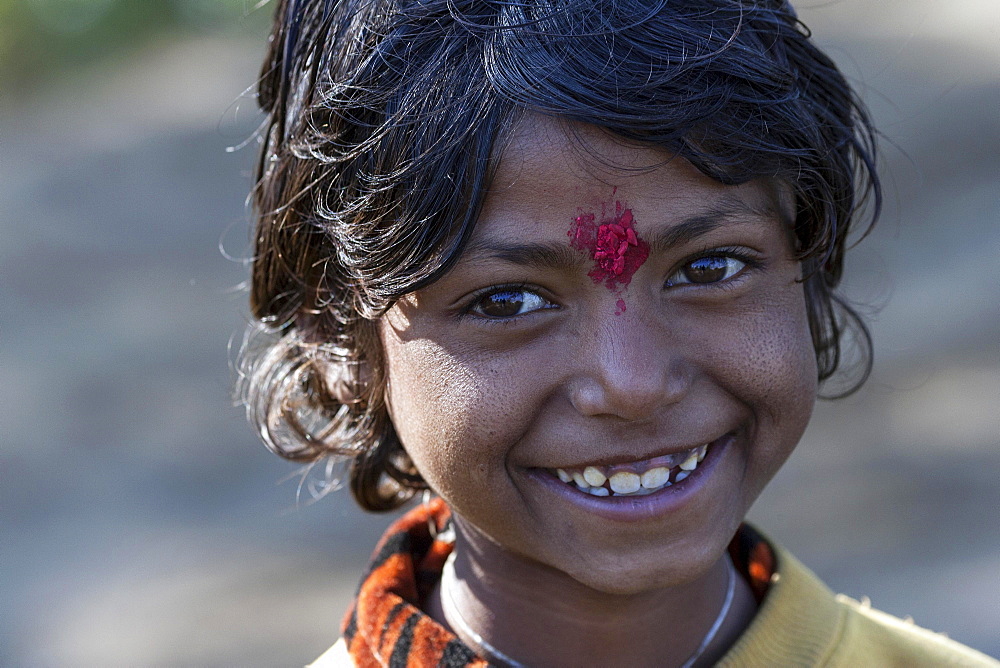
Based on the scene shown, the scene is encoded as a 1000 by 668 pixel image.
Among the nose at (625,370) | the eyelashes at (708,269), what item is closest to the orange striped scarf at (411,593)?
the nose at (625,370)

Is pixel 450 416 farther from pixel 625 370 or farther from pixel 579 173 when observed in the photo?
pixel 579 173

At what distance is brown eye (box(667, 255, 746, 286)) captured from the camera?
159 centimetres

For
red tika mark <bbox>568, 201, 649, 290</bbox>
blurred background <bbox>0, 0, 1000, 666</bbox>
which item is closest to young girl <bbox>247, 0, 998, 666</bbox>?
red tika mark <bbox>568, 201, 649, 290</bbox>

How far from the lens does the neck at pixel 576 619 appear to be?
177 centimetres

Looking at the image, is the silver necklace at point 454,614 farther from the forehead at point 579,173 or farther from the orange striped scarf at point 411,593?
the forehead at point 579,173

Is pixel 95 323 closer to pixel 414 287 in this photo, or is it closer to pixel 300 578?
pixel 300 578

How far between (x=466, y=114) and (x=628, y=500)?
0.59m

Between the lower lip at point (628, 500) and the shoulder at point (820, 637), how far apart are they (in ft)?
1.04

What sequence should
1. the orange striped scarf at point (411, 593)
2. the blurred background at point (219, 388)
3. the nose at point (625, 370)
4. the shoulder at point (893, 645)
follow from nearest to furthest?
the nose at point (625, 370)
the orange striped scarf at point (411, 593)
the shoulder at point (893, 645)
the blurred background at point (219, 388)

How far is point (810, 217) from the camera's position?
171 centimetres

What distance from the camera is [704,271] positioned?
159 centimetres

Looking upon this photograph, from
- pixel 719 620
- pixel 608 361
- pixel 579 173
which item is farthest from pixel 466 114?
pixel 719 620

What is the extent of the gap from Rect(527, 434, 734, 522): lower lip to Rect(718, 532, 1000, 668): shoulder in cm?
32

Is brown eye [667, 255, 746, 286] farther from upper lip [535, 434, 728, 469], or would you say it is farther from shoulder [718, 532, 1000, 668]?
shoulder [718, 532, 1000, 668]
